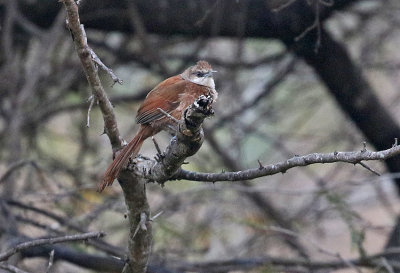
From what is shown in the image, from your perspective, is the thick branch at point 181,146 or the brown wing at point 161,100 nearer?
the thick branch at point 181,146

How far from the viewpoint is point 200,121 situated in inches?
103

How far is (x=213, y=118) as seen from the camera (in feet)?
24.1

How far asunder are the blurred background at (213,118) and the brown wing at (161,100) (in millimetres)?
825

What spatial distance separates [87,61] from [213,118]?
4659 mm

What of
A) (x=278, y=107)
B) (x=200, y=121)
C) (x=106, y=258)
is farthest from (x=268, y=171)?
(x=278, y=107)

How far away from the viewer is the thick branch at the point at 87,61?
260 centimetres

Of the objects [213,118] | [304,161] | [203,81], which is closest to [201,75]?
[203,81]

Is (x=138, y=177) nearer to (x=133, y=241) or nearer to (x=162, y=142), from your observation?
(x=133, y=241)

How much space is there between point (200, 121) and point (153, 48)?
3.71 metres

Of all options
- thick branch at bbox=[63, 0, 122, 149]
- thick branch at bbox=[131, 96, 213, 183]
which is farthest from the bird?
thick branch at bbox=[63, 0, 122, 149]

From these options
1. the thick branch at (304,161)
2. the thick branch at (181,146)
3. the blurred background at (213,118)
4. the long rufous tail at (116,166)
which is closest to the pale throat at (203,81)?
the blurred background at (213,118)

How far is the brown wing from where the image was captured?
395cm

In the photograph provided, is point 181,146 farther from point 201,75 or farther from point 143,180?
point 201,75

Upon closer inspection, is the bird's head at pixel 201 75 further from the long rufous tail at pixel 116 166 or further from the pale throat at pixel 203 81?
the long rufous tail at pixel 116 166
